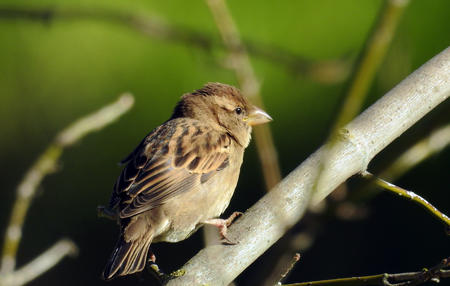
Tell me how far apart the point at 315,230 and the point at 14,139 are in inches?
173

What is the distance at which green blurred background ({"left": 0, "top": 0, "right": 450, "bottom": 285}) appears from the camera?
14.6 ft

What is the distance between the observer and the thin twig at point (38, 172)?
2.04m

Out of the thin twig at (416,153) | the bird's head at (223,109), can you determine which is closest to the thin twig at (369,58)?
the thin twig at (416,153)

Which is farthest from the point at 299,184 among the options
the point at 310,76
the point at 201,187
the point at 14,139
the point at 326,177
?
the point at 14,139

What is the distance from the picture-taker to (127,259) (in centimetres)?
303

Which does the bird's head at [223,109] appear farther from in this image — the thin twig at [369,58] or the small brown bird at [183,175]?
the thin twig at [369,58]

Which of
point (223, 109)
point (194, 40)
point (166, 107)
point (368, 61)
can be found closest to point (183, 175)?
point (223, 109)

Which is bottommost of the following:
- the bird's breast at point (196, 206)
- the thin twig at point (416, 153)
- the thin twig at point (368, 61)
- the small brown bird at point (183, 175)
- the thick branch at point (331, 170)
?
the bird's breast at point (196, 206)

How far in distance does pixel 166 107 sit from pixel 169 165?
1.37 meters

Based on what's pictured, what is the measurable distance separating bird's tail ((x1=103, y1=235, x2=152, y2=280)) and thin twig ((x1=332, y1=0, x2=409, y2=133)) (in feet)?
5.98

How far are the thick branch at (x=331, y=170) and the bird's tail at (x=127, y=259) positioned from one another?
67 cm

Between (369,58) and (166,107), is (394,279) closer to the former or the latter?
(369,58)

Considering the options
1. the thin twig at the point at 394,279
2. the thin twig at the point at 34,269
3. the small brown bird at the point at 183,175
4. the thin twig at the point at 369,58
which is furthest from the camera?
the small brown bird at the point at 183,175

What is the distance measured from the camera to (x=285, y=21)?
451 centimetres
